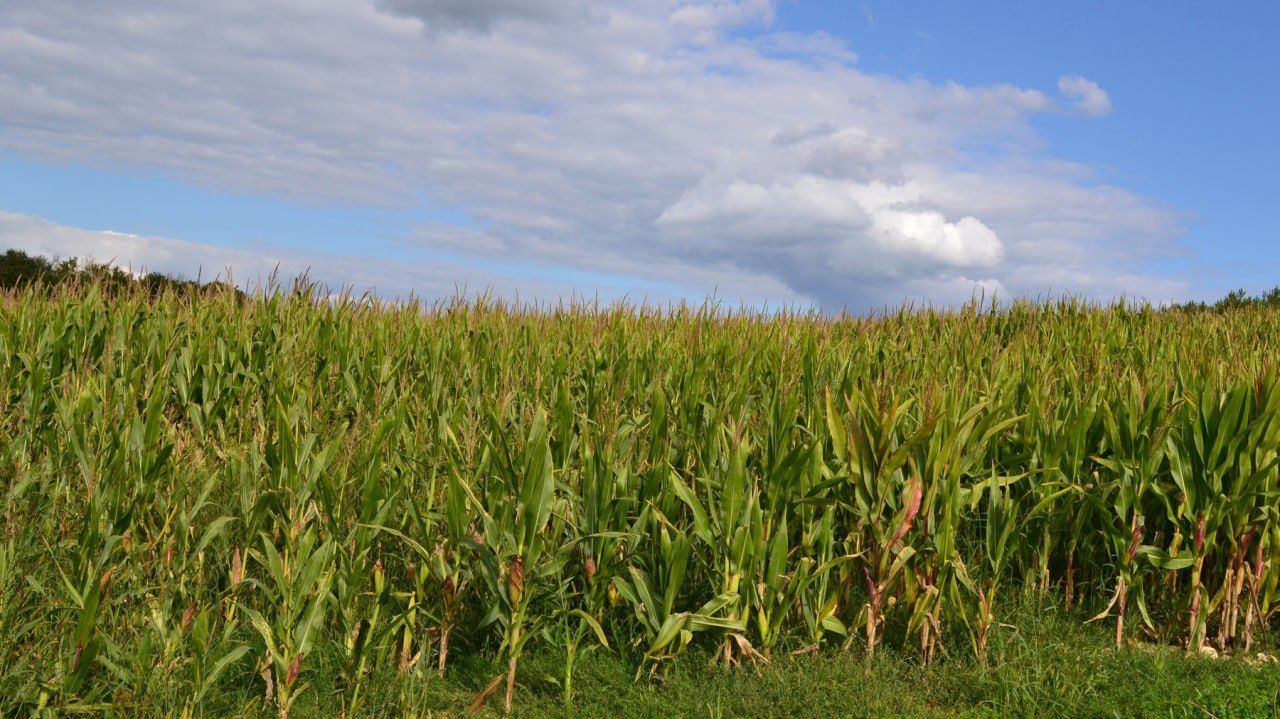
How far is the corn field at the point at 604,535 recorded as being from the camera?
13.3 ft

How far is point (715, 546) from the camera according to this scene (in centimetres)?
442

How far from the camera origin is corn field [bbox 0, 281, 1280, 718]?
4.05 metres

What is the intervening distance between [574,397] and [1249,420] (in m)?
4.48

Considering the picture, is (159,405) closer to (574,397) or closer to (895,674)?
(574,397)

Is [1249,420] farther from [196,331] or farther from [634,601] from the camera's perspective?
[196,331]

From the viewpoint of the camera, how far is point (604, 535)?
4188mm

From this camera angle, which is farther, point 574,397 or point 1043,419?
point 574,397

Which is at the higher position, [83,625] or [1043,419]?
[1043,419]

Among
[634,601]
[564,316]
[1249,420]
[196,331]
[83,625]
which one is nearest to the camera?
[83,625]

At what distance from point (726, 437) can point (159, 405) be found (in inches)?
118

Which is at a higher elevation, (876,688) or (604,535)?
(604,535)

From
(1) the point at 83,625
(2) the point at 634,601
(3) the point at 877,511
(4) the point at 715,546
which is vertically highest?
(3) the point at 877,511

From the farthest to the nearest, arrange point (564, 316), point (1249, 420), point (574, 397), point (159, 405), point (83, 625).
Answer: point (564, 316) < point (574, 397) < point (1249, 420) < point (159, 405) < point (83, 625)

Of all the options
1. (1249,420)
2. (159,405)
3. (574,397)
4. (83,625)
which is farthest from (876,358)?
(83,625)
